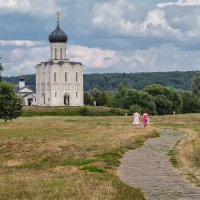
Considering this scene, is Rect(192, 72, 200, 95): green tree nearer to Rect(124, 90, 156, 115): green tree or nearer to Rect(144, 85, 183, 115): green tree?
Rect(144, 85, 183, 115): green tree

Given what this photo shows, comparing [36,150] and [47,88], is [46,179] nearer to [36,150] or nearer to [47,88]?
[36,150]

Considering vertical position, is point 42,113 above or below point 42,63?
below

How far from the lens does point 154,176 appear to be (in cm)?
2097

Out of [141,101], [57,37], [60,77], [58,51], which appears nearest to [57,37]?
[57,37]

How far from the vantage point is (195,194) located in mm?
16922

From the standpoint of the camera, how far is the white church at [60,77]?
14812 centimetres

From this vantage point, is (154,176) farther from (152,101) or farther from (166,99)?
(166,99)

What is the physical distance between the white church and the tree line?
31.7ft

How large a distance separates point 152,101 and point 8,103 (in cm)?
6198

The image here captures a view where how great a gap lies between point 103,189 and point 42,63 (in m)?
135

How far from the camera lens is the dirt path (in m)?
17.1

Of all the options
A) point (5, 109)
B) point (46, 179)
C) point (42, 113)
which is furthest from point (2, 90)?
point (46, 179)

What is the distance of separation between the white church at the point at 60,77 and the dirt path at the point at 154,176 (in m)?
117

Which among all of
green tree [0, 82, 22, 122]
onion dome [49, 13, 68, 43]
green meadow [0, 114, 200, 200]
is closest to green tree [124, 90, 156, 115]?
onion dome [49, 13, 68, 43]
